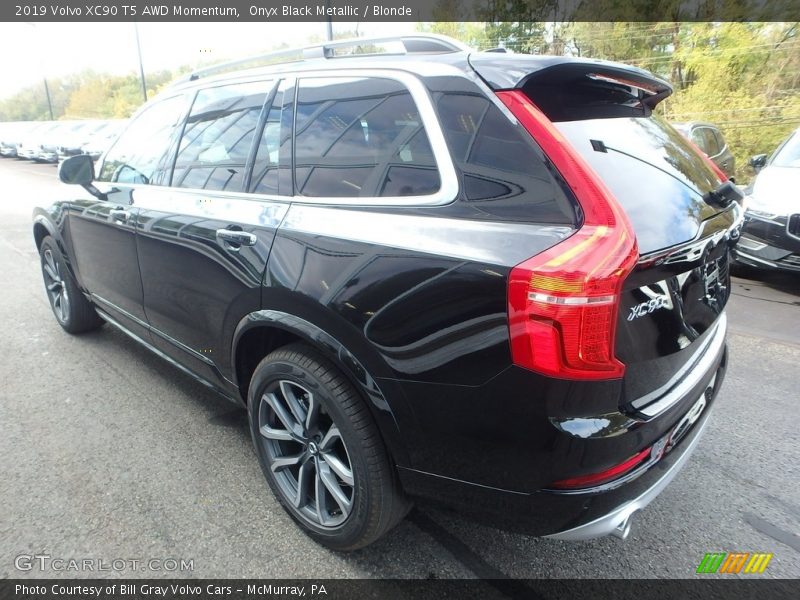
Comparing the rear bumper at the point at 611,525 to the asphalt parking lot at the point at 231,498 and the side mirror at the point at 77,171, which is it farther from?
the side mirror at the point at 77,171

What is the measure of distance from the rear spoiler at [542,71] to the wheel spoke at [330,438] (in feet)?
4.40

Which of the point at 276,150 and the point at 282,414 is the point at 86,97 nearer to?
the point at 276,150

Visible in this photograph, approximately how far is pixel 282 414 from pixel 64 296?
126 inches

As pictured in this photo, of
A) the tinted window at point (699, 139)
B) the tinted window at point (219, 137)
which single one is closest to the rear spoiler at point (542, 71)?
the tinted window at point (219, 137)

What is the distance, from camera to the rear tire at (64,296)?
4.21 metres

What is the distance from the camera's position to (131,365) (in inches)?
151

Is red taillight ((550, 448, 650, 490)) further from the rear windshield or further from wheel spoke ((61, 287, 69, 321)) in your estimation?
wheel spoke ((61, 287, 69, 321))

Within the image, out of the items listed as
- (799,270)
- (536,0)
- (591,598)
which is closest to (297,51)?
(591,598)

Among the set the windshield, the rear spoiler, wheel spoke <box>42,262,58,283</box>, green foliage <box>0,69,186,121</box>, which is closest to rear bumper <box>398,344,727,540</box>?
the rear spoiler

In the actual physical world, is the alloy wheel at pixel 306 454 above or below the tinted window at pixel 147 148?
below

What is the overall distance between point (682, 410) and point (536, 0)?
23.6 meters

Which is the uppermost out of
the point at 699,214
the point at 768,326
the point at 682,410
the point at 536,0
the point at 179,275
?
the point at 536,0

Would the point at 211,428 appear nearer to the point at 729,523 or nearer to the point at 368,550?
the point at 368,550

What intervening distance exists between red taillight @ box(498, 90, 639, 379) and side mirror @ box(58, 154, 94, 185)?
11.0 feet
